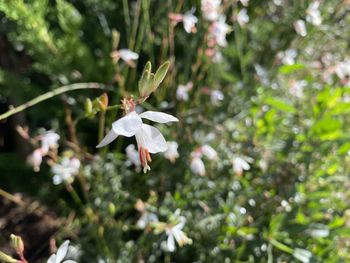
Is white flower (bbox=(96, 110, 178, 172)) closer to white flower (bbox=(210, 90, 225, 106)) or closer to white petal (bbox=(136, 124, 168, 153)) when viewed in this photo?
white petal (bbox=(136, 124, 168, 153))

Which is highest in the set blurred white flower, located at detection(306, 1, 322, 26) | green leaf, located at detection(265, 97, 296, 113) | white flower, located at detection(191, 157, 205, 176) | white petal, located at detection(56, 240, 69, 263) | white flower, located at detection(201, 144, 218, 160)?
blurred white flower, located at detection(306, 1, 322, 26)

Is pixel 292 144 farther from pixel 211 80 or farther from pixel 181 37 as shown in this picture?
pixel 181 37

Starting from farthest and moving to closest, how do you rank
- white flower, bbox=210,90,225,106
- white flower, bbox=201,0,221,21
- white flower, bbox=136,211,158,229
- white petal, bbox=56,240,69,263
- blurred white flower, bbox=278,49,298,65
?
blurred white flower, bbox=278,49,298,65 < white flower, bbox=210,90,225,106 < white flower, bbox=201,0,221,21 < white flower, bbox=136,211,158,229 < white petal, bbox=56,240,69,263

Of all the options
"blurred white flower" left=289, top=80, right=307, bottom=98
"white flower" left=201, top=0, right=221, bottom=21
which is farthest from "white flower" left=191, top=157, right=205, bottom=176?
"blurred white flower" left=289, top=80, right=307, bottom=98

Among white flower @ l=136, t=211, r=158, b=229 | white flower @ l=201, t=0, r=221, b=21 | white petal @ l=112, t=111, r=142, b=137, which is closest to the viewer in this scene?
white petal @ l=112, t=111, r=142, b=137

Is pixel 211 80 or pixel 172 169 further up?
pixel 211 80

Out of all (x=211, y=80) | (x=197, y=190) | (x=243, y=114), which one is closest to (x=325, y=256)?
(x=197, y=190)

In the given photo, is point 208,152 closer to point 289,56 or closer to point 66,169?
point 66,169
